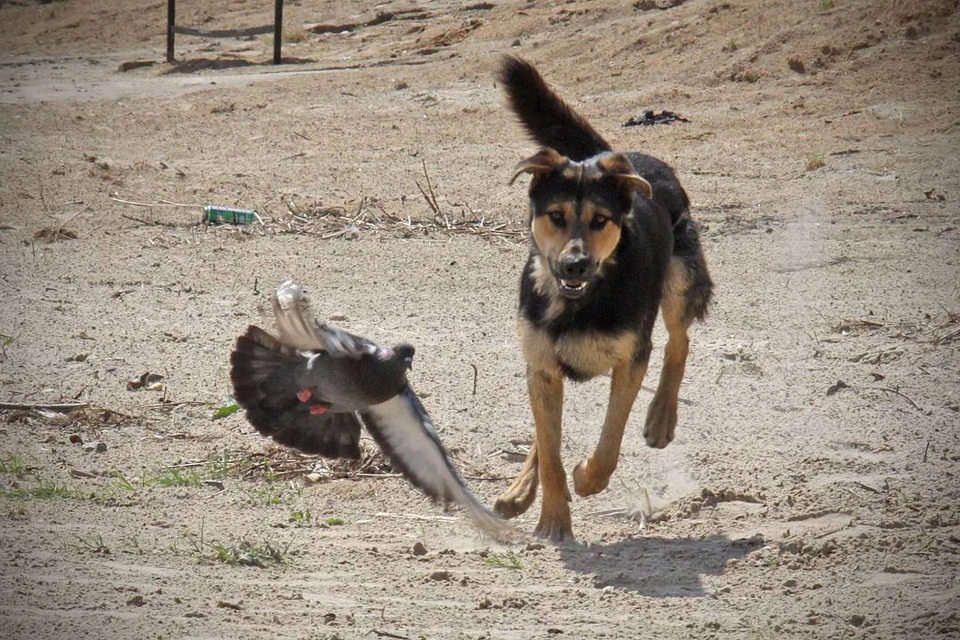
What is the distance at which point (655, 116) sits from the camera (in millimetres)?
13789

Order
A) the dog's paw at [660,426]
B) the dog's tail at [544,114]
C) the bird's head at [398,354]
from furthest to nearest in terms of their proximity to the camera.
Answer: the dog's paw at [660,426]
the dog's tail at [544,114]
the bird's head at [398,354]

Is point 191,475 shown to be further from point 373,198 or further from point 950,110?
point 950,110

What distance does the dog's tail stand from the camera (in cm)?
660

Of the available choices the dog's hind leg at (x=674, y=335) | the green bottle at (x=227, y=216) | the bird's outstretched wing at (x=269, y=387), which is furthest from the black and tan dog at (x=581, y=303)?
the green bottle at (x=227, y=216)

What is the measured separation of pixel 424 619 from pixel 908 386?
11.4ft

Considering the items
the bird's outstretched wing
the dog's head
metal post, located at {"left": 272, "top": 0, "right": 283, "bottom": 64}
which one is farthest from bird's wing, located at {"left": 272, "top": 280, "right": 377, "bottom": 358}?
metal post, located at {"left": 272, "top": 0, "right": 283, "bottom": 64}

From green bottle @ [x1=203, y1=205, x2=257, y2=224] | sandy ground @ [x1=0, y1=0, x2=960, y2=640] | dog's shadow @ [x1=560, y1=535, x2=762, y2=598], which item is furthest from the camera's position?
green bottle @ [x1=203, y1=205, x2=257, y2=224]

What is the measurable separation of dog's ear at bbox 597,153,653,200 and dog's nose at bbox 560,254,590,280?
18.6 inches

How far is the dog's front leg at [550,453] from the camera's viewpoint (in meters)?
5.89

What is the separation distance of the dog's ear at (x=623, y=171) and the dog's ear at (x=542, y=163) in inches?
7.6

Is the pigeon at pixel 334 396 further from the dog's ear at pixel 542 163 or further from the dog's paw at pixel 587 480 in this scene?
the dog's ear at pixel 542 163

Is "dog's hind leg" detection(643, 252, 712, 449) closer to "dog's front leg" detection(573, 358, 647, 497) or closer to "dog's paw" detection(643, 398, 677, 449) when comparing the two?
"dog's paw" detection(643, 398, 677, 449)

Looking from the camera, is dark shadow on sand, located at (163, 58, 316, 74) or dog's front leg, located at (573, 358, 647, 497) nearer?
dog's front leg, located at (573, 358, 647, 497)

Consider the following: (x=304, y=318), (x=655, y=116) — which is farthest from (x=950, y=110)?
(x=304, y=318)
